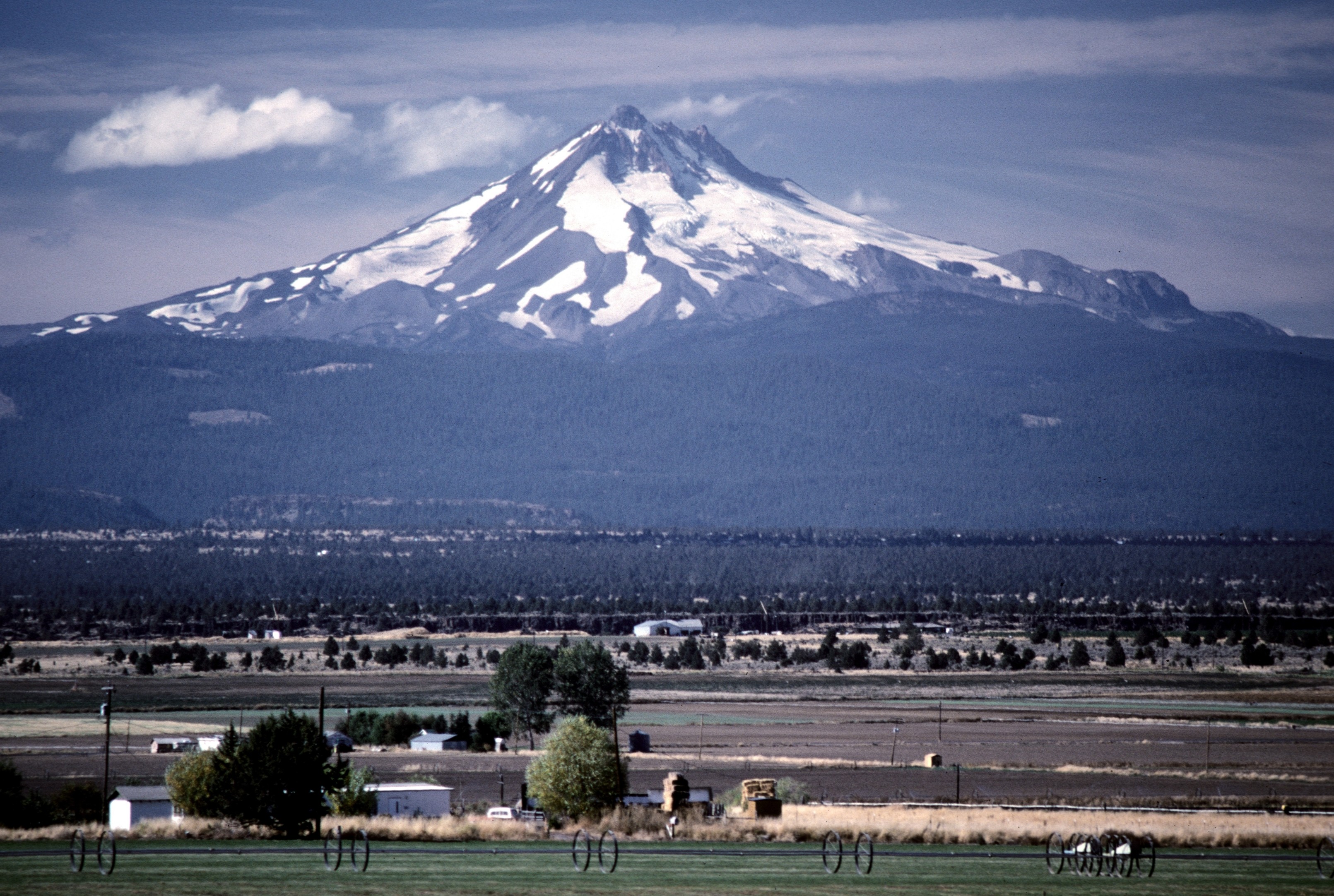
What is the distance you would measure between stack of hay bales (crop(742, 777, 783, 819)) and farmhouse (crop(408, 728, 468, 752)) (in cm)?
2578

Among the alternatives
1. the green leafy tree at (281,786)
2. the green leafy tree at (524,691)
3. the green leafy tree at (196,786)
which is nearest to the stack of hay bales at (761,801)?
the green leafy tree at (281,786)

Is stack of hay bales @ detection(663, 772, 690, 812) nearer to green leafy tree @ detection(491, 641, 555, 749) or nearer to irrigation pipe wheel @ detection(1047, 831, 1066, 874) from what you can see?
irrigation pipe wheel @ detection(1047, 831, 1066, 874)

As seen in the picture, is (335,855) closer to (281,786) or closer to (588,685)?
(281,786)

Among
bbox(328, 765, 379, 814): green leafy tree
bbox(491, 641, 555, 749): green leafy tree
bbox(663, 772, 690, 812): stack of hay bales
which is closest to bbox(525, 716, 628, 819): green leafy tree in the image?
bbox(663, 772, 690, 812): stack of hay bales

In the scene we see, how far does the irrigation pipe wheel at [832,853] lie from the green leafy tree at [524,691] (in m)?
36.0

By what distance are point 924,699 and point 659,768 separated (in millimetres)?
36799

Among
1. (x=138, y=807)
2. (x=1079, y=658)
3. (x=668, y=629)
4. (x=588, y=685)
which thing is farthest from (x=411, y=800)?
(x=668, y=629)

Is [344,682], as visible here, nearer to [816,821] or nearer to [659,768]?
[659,768]

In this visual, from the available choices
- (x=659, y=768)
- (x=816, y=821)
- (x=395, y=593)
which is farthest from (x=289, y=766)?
(x=395, y=593)

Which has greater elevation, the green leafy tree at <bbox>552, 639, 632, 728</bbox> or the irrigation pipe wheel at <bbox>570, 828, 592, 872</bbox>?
the green leafy tree at <bbox>552, 639, 632, 728</bbox>

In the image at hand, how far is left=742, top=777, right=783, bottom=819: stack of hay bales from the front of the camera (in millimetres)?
44281

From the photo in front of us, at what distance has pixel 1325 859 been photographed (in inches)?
1467

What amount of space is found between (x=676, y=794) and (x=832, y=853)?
381 inches

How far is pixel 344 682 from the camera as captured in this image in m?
101
